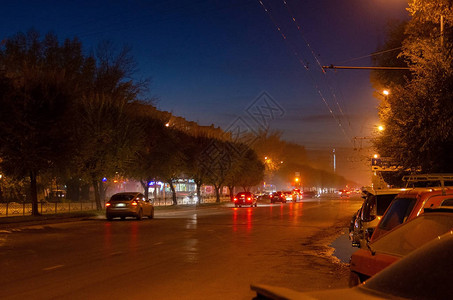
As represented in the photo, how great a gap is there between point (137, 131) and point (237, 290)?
31904 mm

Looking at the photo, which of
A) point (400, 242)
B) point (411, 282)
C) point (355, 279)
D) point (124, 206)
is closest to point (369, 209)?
point (355, 279)

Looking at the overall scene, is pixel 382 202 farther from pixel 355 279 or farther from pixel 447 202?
pixel 355 279

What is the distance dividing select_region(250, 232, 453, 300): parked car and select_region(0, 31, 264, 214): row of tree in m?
25.5

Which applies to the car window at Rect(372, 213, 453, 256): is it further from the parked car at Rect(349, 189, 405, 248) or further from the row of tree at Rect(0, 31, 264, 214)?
the row of tree at Rect(0, 31, 264, 214)

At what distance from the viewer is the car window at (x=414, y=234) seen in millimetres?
5160

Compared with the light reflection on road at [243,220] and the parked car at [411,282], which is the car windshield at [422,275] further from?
the light reflection on road at [243,220]

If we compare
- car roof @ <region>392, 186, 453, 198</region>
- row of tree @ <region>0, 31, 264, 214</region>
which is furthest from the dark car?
car roof @ <region>392, 186, 453, 198</region>

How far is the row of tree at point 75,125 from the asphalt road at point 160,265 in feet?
35.4

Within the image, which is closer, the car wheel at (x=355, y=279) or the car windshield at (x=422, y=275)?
the car windshield at (x=422, y=275)

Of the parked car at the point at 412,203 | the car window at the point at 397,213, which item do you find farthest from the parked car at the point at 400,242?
the car window at the point at 397,213

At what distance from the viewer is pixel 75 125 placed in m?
32.5

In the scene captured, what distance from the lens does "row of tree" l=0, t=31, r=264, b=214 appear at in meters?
29.1

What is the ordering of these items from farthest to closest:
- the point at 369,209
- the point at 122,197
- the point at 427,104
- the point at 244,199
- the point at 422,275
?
the point at 244,199 → the point at 122,197 → the point at 427,104 → the point at 369,209 → the point at 422,275

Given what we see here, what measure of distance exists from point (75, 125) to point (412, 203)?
27.9 meters
